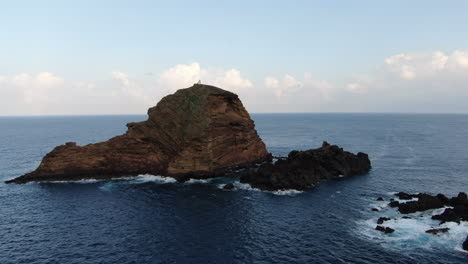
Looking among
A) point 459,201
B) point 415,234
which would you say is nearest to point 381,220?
point 415,234

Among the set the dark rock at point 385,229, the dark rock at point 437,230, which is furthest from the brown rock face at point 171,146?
the dark rock at point 437,230

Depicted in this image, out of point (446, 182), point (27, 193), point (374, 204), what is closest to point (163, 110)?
point (27, 193)

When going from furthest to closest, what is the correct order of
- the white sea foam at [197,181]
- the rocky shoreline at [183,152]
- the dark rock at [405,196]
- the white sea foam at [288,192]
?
the rocky shoreline at [183,152] → the white sea foam at [197,181] → the white sea foam at [288,192] → the dark rock at [405,196]

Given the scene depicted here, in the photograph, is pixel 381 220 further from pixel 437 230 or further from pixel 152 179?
pixel 152 179

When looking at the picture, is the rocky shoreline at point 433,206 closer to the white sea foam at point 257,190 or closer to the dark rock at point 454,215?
the dark rock at point 454,215

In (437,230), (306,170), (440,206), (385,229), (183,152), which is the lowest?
(385,229)

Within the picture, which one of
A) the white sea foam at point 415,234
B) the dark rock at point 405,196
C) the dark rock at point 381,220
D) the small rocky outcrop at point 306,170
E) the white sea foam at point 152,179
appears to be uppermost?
the small rocky outcrop at point 306,170

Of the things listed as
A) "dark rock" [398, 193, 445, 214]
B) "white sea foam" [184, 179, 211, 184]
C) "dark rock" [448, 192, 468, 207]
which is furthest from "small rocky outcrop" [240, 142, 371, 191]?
"dark rock" [448, 192, 468, 207]

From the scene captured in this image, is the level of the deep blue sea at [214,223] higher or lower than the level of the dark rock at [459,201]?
lower
